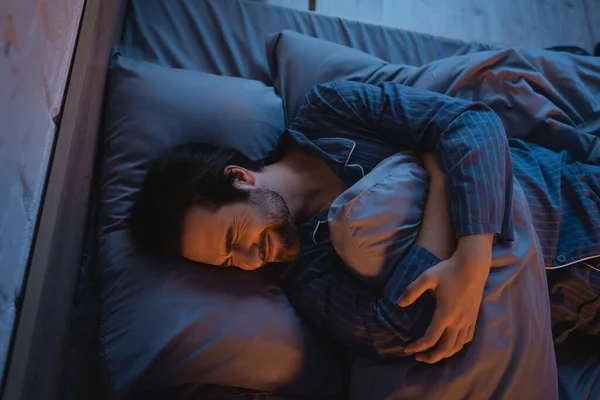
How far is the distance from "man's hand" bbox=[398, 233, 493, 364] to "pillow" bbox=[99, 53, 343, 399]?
0.86 ft

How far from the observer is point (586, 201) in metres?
1.08

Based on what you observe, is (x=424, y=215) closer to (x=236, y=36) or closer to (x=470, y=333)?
(x=470, y=333)

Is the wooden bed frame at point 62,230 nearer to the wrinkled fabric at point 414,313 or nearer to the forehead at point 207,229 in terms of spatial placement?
the forehead at point 207,229

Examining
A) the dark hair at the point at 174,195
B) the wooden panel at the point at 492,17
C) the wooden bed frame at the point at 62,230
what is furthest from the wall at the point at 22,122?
the wooden panel at the point at 492,17

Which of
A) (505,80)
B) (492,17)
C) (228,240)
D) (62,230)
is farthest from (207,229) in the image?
(492,17)

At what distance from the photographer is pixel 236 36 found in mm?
1497

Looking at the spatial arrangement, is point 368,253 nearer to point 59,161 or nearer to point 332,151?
point 332,151

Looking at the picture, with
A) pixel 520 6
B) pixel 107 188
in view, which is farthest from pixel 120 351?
pixel 520 6

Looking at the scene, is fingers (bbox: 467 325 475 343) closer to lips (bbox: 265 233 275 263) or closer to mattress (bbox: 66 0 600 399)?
lips (bbox: 265 233 275 263)

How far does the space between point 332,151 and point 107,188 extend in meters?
0.52

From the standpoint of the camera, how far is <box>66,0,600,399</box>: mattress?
4.75ft

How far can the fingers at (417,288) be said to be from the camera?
91 cm

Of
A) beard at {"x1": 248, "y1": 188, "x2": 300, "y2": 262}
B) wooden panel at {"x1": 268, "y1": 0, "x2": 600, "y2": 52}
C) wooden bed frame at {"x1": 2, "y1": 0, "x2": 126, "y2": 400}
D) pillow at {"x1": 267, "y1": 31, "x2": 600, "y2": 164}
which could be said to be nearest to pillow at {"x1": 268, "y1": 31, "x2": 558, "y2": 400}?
beard at {"x1": 248, "y1": 188, "x2": 300, "y2": 262}

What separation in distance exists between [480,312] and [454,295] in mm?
69
